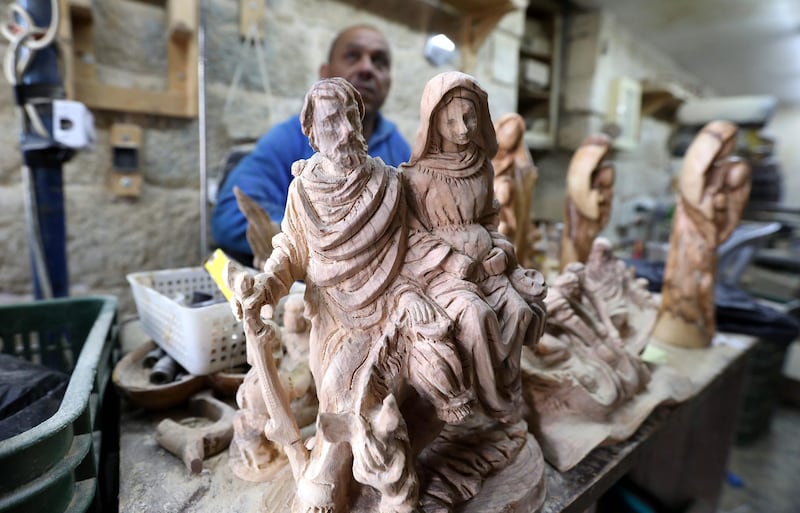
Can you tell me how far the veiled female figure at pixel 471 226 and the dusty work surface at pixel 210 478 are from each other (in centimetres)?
24

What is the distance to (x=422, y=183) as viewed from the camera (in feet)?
3.10

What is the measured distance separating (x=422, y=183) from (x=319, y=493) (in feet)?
1.88

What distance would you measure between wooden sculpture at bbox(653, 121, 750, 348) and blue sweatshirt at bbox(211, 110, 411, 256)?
1121 millimetres

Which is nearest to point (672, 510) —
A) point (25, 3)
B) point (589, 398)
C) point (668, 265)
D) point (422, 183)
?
point (668, 265)

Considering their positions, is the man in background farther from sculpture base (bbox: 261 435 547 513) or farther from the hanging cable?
sculpture base (bbox: 261 435 547 513)

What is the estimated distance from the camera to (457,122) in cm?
91

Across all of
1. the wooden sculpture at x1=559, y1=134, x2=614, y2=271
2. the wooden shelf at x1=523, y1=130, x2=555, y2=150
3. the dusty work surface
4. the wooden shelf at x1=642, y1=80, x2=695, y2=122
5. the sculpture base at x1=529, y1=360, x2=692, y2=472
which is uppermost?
the wooden shelf at x1=642, y1=80, x2=695, y2=122

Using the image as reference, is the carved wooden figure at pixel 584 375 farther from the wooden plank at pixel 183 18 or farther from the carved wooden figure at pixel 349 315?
the wooden plank at pixel 183 18

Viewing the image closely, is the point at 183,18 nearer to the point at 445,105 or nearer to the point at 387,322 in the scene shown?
the point at 445,105

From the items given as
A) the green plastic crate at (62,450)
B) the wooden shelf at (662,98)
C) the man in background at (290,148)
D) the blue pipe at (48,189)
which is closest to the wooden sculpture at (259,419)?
the green plastic crate at (62,450)

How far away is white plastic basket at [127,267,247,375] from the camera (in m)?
1.25

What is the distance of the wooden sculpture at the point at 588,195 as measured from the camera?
1.92 metres

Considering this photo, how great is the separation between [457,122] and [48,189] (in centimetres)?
156

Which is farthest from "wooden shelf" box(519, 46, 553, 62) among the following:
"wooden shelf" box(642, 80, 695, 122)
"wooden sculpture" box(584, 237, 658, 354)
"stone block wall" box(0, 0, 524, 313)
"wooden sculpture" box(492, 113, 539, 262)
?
"wooden sculpture" box(584, 237, 658, 354)
